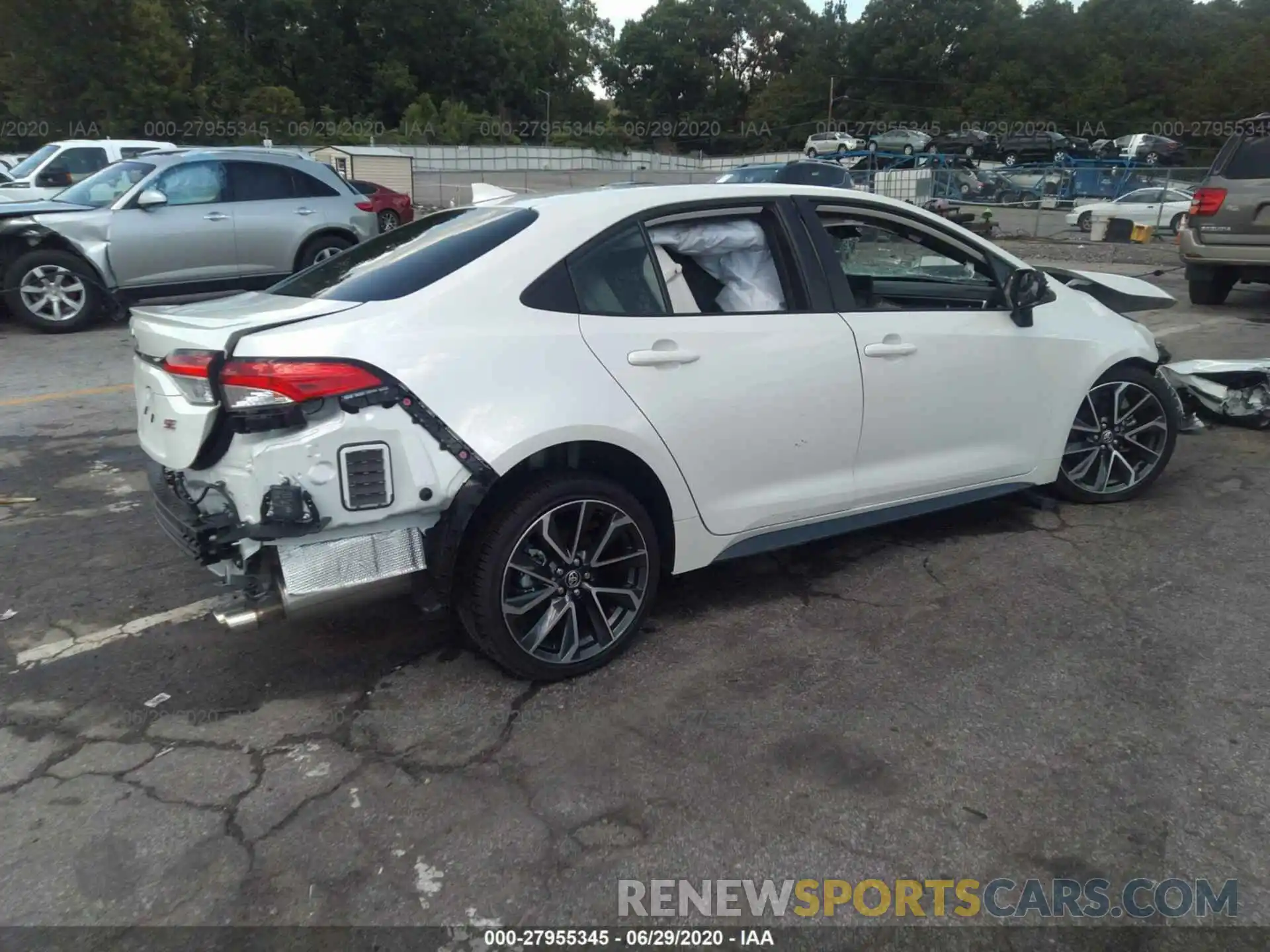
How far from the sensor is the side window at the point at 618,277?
3395 millimetres

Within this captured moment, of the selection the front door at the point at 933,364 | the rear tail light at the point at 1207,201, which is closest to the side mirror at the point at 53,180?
the front door at the point at 933,364

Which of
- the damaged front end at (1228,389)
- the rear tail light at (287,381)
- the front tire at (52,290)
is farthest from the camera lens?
the front tire at (52,290)

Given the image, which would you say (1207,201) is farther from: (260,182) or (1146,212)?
(1146,212)

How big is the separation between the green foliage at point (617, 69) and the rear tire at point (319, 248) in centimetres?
4082

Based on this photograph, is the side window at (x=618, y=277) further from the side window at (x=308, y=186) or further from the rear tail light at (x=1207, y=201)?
the rear tail light at (x=1207, y=201)

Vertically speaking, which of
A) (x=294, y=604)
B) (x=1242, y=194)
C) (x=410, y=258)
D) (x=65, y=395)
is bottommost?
(x=65, y=395)

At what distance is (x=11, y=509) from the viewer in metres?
5.15

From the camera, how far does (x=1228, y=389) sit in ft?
21.0

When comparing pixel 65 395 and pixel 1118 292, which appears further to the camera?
pixel 65 395

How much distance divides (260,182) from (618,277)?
8518 millimetres

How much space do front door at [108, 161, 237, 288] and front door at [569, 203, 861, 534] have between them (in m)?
8.09

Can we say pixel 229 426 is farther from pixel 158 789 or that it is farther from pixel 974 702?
pixel 974 702

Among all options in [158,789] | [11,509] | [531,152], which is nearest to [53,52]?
[531,152]

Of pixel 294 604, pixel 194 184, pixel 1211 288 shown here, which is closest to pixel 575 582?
pixel 294 604
